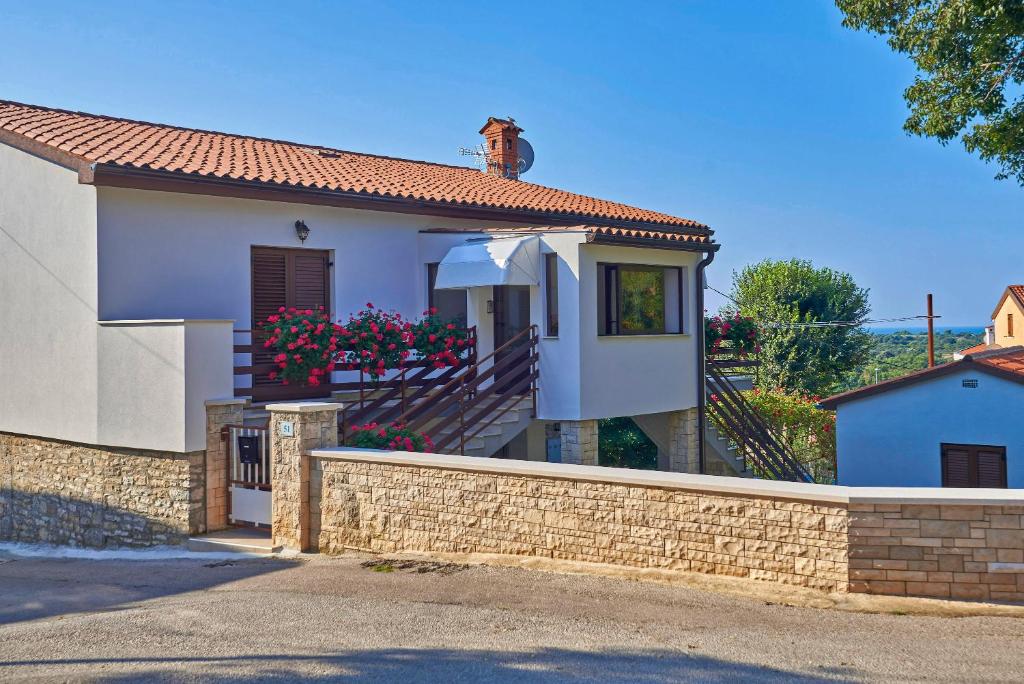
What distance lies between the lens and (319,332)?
14.8m

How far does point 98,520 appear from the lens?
1475 cm

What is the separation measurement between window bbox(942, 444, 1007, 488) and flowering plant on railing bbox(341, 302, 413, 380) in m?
10.3

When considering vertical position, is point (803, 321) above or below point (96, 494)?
above

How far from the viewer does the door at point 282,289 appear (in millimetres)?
15734

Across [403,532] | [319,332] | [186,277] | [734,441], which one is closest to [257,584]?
[403,532]

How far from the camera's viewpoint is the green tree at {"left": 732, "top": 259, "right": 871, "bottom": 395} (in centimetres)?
4206

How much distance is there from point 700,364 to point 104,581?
12082 millimetres

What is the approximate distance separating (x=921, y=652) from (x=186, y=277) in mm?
11821

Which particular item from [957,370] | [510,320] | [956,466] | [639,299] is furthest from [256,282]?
[956,466]

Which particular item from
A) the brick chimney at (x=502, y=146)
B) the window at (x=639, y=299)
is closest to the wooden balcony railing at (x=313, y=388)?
the window at (x=639, y=299)

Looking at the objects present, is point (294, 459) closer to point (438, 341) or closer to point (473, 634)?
point (438, 341)

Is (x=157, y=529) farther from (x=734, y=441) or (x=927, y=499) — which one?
(x=734, y=441)

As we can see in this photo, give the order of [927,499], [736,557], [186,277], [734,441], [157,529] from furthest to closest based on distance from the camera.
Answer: [734,441] < [186,277] < [157,529] < [736,557] < [927,499]

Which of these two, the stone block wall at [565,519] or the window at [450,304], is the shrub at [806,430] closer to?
the window at [450,304]
